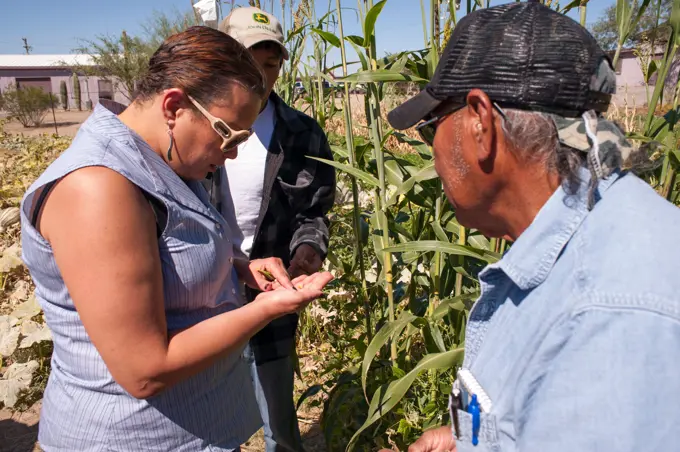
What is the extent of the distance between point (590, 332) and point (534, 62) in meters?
0.48

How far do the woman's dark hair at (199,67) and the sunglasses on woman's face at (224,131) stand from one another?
21 millimetres

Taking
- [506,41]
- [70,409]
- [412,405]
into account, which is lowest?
[412,405]

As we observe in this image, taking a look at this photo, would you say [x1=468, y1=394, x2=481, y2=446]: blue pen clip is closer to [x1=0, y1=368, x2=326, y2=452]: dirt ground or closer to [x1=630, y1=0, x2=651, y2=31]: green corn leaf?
[x1=630, y1=0, x2=651, y2=31]: green corn leaf

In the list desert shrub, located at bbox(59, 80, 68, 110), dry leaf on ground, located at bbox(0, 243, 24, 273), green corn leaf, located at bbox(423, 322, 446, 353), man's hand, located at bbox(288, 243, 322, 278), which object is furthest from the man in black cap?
desert shrub, located at bbox(59, 80, 68, 110)

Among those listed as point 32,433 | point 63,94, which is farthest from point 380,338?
point 63,94

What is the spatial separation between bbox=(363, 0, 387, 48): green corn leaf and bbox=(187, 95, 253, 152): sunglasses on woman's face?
73 cm

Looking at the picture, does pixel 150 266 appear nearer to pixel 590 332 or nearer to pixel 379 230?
pixel 590 332

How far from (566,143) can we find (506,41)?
215 mm

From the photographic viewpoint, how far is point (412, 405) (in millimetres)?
2436

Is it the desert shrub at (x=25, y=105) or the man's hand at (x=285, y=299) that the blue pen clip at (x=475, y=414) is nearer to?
the man's hand at (x=285, y=299)

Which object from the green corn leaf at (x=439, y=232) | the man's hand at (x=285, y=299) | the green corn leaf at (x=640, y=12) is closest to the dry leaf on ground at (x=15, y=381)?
the man's hand at (x=285, y=299)

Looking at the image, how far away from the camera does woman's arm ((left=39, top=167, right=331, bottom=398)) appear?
1148mm

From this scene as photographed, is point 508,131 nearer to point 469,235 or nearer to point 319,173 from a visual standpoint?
point 469,235

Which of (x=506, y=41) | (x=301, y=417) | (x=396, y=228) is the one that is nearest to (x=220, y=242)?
(x=506, y=41)
